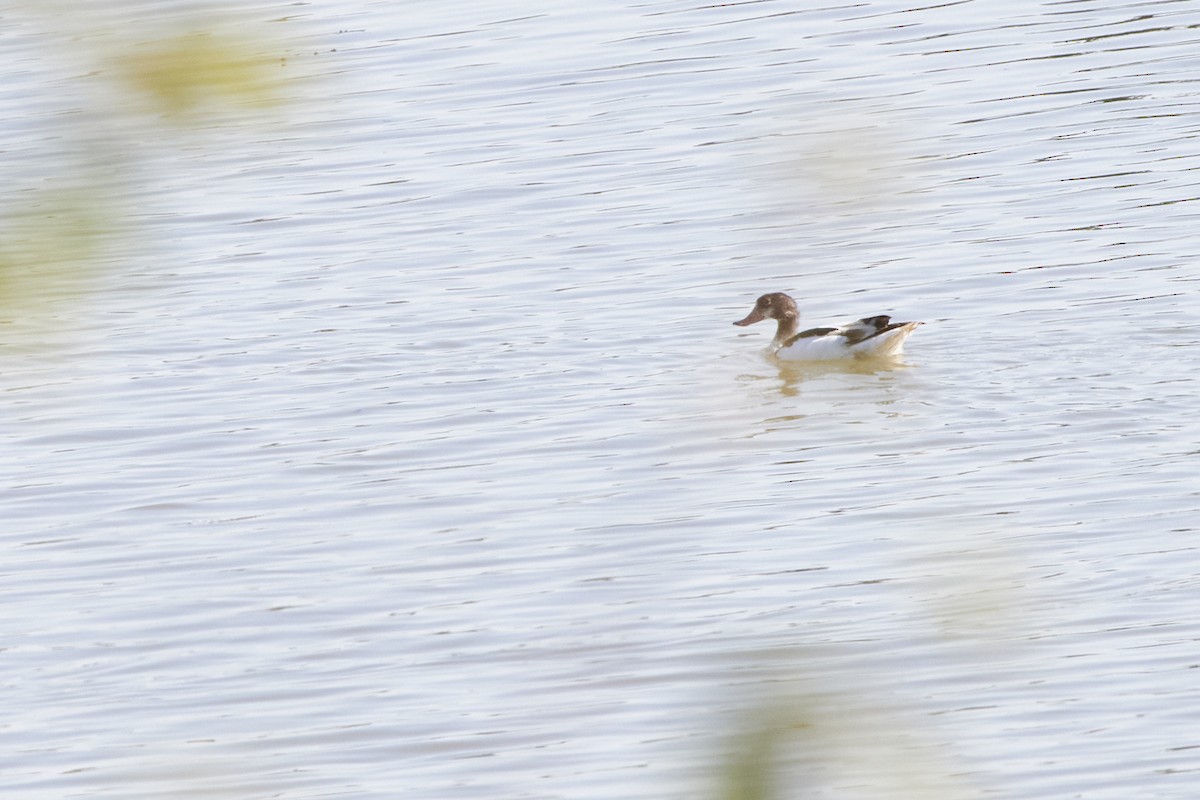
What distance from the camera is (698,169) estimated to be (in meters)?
16.0

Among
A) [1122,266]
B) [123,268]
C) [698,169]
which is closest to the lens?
[123,268]

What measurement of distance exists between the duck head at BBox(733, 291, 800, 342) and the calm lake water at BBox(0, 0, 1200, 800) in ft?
0.57

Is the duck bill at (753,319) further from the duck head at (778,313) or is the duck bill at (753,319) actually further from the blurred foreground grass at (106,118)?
the blurred foreground grass at (106,118)

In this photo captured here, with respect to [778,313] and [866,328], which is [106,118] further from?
[778,313]

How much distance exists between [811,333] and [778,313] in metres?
0.68

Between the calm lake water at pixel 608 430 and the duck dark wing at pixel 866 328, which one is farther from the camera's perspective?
the duck dark wing at pixel 866 328

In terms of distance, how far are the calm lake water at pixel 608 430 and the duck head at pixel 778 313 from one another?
174 mm

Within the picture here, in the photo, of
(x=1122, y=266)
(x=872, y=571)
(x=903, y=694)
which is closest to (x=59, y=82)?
(x=903, y=694)

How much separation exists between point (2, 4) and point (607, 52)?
17.3 meters

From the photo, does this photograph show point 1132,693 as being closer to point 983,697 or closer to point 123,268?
point 983,697

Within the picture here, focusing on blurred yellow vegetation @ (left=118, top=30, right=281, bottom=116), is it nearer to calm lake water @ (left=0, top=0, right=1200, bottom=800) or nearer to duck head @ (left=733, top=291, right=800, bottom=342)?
calm lake water @ (left=0, top=0, right=1200, bottom=800)

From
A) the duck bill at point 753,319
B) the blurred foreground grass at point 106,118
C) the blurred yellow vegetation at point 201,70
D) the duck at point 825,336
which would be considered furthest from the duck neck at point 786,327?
the blurred yellow vegetation at point 201,70

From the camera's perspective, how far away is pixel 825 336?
1270cm

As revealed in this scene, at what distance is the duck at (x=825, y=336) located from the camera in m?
12.2
